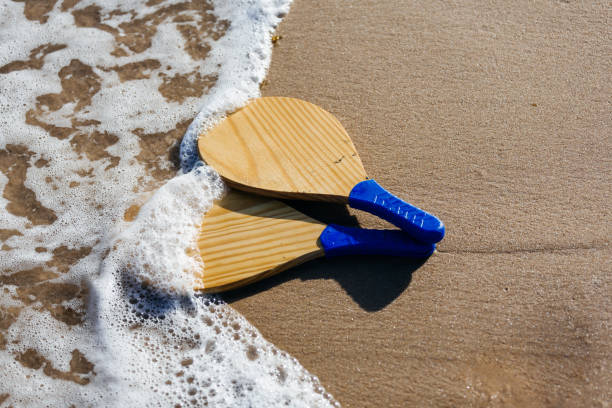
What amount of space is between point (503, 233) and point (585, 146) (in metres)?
0.57

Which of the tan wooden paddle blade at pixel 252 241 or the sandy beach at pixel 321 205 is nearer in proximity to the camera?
the sandy beach at pixel 321 205

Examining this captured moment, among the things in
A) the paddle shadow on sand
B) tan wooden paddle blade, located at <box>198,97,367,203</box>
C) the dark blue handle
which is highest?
tan wooden paddle blade, located at <box>198,97,367,203</box>

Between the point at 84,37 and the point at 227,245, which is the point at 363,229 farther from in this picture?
the point at 84,37

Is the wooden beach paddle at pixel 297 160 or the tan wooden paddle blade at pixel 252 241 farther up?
the wooden beach paddle at pixel 297 160

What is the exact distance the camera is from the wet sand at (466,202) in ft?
5.23

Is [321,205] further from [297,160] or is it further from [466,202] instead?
[466,202]

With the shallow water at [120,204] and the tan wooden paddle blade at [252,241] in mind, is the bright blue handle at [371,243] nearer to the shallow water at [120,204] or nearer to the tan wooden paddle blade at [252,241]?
the tan wooden paddle blade at [252,241]

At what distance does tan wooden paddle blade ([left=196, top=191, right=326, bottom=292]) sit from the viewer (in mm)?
1770

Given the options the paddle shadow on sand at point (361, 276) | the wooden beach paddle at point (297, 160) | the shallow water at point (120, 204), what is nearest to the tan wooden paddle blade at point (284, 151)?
the wooden beach paddle at point (297, 160)

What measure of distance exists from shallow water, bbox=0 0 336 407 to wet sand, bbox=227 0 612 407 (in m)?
0.19

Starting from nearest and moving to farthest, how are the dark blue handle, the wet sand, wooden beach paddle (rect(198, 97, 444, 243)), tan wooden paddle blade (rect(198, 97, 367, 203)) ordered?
the wet sand, the dark blue handle, wooden beach paddle (rect(198, 97, 444, 243)), tan wooden paddle blade (rect(198, 97, 367, 203))

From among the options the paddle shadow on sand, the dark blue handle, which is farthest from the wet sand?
the dark blue handle

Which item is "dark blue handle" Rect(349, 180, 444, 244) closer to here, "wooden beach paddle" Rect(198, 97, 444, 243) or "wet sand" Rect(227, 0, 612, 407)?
"wooden beach paddle" Rect(198, 97, 444, 243)

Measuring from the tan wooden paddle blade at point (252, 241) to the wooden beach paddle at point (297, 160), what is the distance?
85mm
